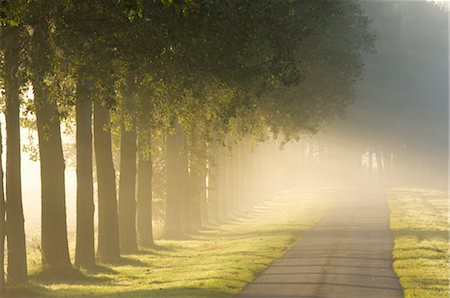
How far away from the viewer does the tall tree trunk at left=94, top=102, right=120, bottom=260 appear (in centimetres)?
3200

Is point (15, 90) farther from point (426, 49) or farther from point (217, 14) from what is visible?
point (426, 49)

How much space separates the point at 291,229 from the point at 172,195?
20.3 ft

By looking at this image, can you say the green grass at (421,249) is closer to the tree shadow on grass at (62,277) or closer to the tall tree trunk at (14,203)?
the tree shadow on grass at (62,277)

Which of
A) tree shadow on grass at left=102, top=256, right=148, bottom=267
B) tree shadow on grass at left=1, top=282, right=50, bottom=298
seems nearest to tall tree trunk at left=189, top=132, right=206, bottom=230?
tree shadow on grass at left=102, top=256, right=148, bottom=267

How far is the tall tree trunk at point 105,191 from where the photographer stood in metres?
32.0

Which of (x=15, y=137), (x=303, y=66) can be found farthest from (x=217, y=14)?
(x=303, y=66)

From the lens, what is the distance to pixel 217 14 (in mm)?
21062

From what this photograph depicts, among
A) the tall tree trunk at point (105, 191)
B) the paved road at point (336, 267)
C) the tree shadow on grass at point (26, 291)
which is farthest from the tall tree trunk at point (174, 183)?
the tree shadow on grass at point (26, 291)

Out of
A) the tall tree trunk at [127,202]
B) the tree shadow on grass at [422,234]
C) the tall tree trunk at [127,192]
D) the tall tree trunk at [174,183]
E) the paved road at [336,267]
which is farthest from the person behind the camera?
the tall tree trunk at [174,183]

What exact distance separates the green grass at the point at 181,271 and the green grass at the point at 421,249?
13.3 ft

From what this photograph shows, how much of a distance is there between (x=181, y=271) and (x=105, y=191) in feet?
15.2

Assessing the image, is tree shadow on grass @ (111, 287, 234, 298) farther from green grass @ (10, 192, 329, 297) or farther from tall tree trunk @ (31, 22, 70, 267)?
tall tree trunk @ (31, 22, 70, 267)

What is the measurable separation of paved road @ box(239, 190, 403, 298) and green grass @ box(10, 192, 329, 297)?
0.69 metres

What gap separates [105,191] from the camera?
32.7 m
